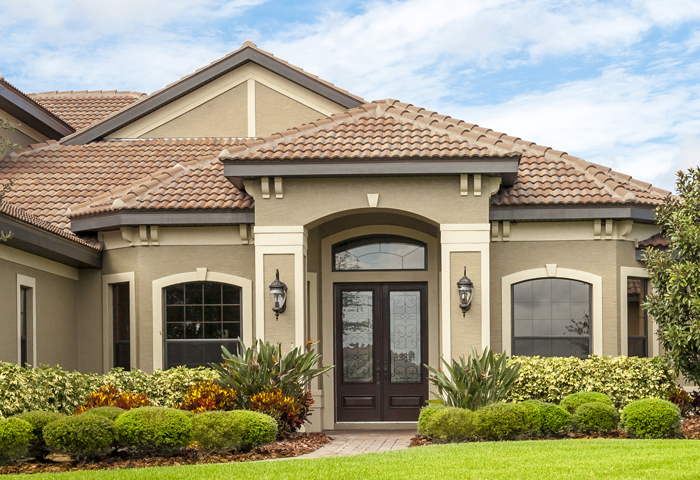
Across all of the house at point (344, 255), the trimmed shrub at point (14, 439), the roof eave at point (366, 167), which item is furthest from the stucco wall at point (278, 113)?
the trimmed shrub at point (14, 439)

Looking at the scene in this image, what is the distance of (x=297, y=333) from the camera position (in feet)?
43.3

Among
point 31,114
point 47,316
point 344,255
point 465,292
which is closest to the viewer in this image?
point 465,292

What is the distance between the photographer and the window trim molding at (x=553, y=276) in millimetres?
13773

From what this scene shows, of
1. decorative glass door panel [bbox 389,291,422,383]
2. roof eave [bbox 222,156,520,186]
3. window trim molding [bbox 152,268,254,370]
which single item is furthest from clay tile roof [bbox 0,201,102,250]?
decorative glass door panel [bbox 389,291,422,383]

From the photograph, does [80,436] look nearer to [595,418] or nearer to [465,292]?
[465,292]

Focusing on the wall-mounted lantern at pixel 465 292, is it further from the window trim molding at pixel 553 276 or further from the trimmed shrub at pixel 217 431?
the trimmed shrub at pixel 217 431

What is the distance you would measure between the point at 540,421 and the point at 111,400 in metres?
6.00

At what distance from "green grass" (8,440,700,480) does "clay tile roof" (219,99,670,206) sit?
16.4 ft

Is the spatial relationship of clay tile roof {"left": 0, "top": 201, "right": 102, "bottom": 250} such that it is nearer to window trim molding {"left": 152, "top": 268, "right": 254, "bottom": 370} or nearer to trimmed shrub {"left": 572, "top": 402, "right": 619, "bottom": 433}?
window trim molding {"left": 152, "top": 268, "right": 254, "bottom": 370}

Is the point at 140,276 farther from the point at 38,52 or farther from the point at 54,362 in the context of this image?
the point at 38,52

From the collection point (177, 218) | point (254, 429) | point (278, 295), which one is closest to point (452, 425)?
point (254, 429)

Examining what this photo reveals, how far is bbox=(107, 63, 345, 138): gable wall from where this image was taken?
17.7m

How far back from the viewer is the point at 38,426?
9492 mm

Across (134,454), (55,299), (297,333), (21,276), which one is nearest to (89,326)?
(55,299)
